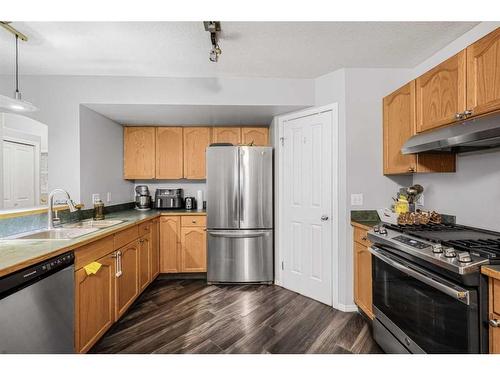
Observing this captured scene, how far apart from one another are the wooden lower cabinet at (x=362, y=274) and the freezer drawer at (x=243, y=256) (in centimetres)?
102

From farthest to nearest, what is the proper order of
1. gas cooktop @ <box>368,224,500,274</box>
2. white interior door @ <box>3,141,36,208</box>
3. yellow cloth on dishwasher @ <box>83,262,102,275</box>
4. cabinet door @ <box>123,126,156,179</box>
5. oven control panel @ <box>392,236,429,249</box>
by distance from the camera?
cabinet door @ <box>123,126,156,179</box> < white interior door @ <box>3,141,36,208</box> < yellow cloth on dishwasher @ <box>83,262,102,275</box> < oven control panel @ <box>392,236,429,249</box> < gas cooktop @ <box>368,224,500,274</box>

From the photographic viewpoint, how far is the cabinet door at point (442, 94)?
1533mm

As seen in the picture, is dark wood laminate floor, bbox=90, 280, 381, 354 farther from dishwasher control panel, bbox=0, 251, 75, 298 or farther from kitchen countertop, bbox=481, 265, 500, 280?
kitchen countertop, bbox=481, 265, 500, 280

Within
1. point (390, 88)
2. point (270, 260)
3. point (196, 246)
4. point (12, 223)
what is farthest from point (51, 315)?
point (390, 88)

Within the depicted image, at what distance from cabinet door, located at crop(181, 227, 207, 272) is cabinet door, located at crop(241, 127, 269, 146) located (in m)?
1.36

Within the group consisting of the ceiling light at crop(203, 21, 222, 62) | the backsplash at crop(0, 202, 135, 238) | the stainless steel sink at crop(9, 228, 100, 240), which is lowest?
the stainless steel sink at crop(9, 228, 100, 240)

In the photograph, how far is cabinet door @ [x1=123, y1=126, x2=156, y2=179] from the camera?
11.6ft

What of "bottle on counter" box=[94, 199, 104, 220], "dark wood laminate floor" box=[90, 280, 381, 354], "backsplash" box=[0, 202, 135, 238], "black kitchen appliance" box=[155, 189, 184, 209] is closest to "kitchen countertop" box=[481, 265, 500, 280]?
"dark wood laminate floor" box=[90, 280, 381, 354]

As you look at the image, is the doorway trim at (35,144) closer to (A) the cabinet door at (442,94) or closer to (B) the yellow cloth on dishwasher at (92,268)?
(B) the yellow cloth on dishwasher at (92,268)

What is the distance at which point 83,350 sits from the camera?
1635mm

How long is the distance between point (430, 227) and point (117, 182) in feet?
11.2

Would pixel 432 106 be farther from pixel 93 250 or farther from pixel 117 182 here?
pixel 117 182

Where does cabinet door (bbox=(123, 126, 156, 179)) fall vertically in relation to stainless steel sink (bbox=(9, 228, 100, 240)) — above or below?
above

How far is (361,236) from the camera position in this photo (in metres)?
2.19
